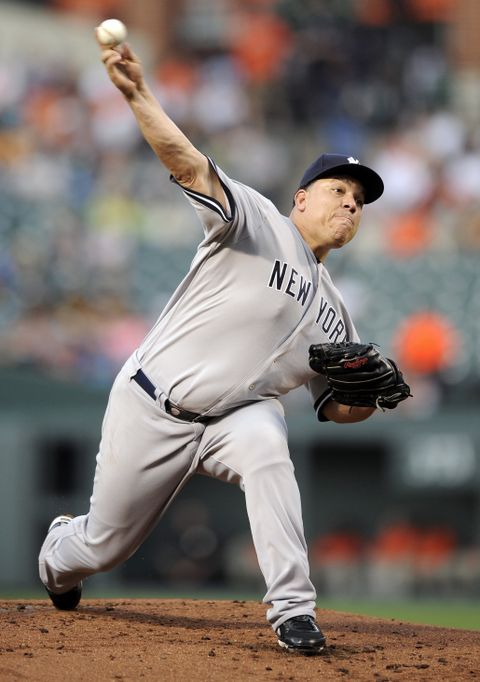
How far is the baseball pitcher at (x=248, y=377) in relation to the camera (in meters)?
3.83

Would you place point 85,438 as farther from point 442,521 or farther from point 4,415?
point 442,521

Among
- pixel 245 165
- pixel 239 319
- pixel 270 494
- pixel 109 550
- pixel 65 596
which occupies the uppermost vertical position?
pixel 245 165

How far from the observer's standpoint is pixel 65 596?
179 inches

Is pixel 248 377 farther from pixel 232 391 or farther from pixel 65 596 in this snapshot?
pixel 65 596

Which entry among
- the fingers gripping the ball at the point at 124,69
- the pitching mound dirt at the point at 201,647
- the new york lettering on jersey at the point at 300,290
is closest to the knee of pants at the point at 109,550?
the pitching mound dirt at the point at 201,647

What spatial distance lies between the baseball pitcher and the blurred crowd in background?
5491 mm

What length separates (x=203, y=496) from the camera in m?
10.4

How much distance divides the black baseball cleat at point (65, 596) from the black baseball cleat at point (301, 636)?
1.03 m

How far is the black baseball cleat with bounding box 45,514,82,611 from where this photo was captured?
454cm

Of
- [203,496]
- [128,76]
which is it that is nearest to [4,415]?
[203,496]

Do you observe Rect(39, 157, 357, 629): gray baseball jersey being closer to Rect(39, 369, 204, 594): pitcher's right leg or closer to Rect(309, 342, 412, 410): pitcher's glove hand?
Rect(39, 369, 204, 594): pitcher's right leg

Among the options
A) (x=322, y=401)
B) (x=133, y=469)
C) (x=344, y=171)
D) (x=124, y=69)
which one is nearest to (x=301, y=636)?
(x=133, y=469)

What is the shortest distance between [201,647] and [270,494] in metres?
0.51

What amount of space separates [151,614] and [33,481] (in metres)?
4.51
